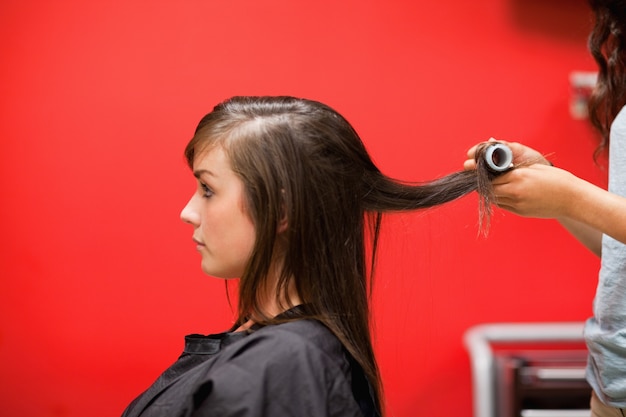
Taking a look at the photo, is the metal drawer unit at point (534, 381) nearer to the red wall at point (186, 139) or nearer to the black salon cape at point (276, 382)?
the red wall at point (186, 139)

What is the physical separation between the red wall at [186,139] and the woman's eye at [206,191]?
3.03 ft

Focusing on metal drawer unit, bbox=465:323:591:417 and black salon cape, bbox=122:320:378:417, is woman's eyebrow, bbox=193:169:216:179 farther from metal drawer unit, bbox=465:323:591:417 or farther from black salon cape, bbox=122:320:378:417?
metal drawer unit, bbox=465:323:591:417

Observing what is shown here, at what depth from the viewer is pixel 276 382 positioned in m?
1.01

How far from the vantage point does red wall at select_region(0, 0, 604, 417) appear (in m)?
2.11

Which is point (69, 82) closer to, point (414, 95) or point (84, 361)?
point (84, 361)

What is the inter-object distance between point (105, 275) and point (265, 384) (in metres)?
1.27

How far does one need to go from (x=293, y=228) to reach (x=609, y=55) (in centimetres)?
83

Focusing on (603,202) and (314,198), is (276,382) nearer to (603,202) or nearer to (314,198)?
(314,198)

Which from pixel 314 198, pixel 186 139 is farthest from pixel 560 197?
pixel 186 139

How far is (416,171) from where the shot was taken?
2229mm

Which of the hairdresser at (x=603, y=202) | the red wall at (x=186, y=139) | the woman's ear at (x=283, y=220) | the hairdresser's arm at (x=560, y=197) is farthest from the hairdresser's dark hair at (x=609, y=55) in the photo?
the woman's ear at (x=283, y=220)

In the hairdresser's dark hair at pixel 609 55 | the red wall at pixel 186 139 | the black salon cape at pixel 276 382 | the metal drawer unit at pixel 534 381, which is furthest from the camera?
the red wall at pixel 186 139

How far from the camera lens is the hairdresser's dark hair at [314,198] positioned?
114 cm

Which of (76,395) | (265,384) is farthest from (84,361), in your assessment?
(265,384)
